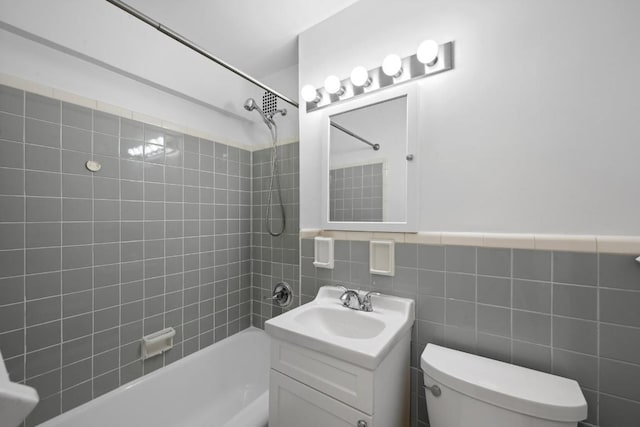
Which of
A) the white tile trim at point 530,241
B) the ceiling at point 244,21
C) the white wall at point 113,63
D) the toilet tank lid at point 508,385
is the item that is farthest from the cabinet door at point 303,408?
the ceiling at point 244,21

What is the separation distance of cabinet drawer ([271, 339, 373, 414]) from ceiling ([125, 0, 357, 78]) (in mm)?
1778

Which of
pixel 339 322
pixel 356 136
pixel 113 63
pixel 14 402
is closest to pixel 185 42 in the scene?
pixel 113 63

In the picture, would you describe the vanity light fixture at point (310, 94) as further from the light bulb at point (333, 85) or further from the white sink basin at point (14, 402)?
the white sink basin at point (14, 402)

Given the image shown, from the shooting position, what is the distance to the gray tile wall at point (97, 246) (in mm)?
1109

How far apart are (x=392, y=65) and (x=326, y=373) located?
1.39 meters

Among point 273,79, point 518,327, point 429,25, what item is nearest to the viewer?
point 518,327

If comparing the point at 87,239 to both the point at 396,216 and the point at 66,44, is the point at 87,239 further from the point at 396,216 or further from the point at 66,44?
the point at 396,216

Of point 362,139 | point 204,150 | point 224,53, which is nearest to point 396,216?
point 362,139

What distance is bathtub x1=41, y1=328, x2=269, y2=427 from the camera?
124 cm

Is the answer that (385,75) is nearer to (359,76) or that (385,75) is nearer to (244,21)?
(359,76)

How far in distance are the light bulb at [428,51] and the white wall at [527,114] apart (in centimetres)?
9

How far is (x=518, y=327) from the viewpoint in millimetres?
992

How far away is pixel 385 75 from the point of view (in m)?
1.28

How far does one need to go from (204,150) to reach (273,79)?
84cm
